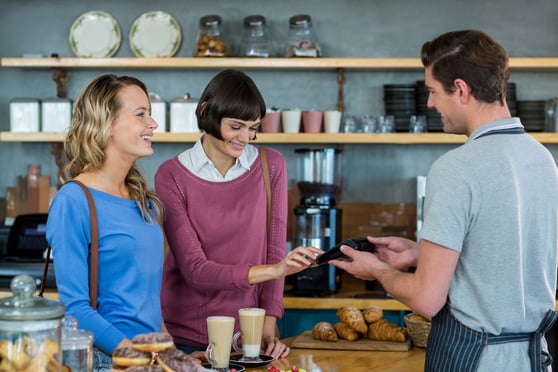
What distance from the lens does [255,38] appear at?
4.62 meters

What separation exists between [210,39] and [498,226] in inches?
120

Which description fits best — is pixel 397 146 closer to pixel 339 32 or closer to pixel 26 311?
pixel 339 32

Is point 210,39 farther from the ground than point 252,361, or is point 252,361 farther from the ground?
point 210,39

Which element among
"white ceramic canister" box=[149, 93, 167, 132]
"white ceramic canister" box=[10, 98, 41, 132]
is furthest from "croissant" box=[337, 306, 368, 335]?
"white ceramic canister" box=[10, 98, 41, 132]

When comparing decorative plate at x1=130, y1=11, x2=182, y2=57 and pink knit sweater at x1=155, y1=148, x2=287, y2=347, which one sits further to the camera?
decorative plate at x1=130, y1=11, x2=182, y2=57

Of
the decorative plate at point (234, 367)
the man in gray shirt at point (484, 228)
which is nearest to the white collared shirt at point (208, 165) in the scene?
the decorative plate at point (234, 367)

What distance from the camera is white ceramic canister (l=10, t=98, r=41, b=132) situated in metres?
4.61

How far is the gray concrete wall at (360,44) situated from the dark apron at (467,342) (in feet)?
9.40

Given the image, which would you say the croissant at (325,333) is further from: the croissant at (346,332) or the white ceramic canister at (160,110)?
the white ceramic canister at (160,110)

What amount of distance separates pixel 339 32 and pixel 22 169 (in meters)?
2.01

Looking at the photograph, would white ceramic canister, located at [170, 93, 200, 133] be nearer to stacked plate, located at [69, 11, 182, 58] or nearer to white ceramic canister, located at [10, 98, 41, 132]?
stacked plate, located at [69, 11, 182, 58]

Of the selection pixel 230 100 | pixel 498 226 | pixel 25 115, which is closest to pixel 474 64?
pixel 498 226

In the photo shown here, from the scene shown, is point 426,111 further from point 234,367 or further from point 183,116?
point 234,367

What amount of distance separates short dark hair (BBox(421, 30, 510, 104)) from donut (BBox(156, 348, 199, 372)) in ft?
2.80
